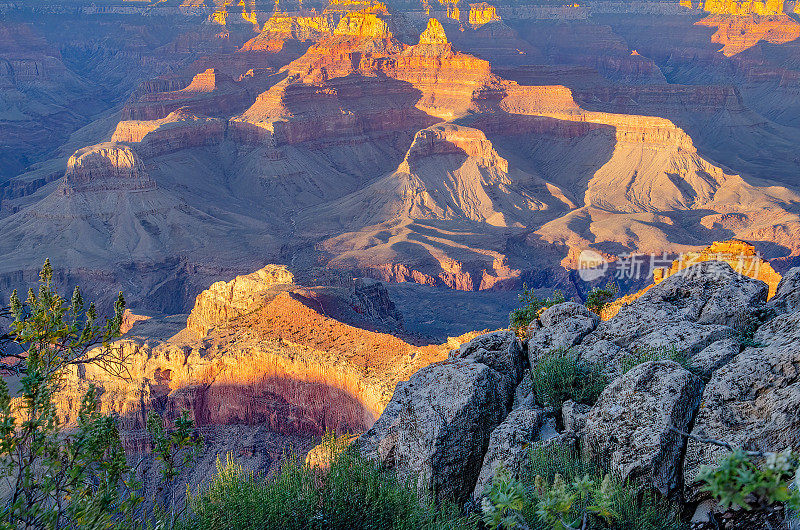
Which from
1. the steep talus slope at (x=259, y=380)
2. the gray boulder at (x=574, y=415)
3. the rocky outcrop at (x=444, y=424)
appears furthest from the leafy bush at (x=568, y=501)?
the steep talus slope at (x=259, y=380)

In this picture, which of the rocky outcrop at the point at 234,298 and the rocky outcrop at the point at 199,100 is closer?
the rocky outcrop at the point at 234,298

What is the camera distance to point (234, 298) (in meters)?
41.4

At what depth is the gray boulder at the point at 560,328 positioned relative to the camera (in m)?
16.6

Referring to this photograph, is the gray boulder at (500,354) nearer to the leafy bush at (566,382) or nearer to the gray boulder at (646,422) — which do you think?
the leafy bush at (566,382)

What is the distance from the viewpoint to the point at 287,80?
142250 mm

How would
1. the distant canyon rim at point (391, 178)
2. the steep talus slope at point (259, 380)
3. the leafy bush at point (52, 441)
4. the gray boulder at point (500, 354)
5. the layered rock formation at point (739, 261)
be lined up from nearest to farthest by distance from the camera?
the leafy bush at point (52, 441)
the gray boulder at point (500, 354)
the layered rock formation at point (739, 261)
the steep talus slope at point (259, 380)
the distant canyon rim at point (391, 178)

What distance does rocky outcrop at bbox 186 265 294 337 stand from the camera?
128 ft

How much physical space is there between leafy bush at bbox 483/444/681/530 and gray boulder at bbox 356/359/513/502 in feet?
5.22

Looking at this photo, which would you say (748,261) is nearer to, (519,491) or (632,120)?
(519,491)

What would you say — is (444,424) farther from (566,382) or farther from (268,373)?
(268,373)

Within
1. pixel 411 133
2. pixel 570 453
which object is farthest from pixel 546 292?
pixel 411 133

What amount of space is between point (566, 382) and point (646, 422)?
2458 mm

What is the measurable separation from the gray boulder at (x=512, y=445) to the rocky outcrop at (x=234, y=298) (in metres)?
25.9

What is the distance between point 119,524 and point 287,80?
138 metres
